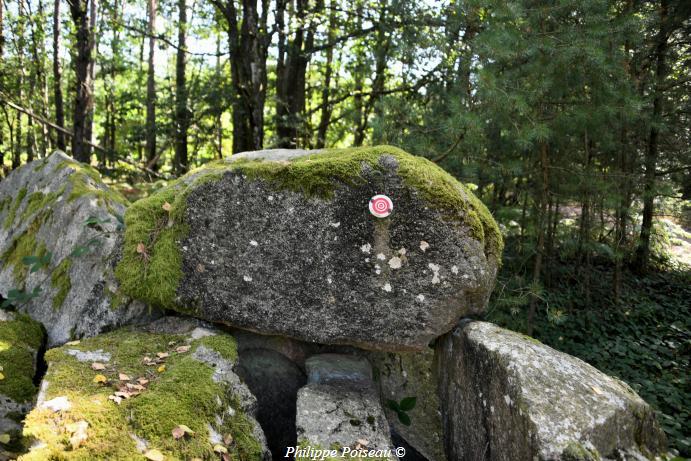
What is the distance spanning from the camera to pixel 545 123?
17.0 ft

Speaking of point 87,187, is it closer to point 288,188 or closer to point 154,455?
point 288,188

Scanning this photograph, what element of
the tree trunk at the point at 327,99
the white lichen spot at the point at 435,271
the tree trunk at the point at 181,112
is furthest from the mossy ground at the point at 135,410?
the tree trunk at the point at 327,99

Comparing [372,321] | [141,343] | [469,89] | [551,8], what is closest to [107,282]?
[141,343]

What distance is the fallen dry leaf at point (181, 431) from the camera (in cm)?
266

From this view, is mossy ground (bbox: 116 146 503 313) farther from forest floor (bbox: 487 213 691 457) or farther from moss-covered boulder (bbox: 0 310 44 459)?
forest floor (bbox: 487 213 691 457)

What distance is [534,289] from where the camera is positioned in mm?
5285

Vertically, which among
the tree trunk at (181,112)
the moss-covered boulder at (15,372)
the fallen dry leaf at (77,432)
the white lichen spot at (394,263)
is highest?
the tree trunk at (181,112)

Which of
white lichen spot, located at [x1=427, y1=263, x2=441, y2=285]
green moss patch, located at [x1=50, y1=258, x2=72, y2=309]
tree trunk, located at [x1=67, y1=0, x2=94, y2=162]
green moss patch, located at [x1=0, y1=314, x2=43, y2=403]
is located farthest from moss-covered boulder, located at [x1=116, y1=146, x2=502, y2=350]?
tree trunk, located at [x1=67, y1=0, x2=94, y2=162]

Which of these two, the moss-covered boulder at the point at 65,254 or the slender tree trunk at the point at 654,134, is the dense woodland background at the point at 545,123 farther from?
the moss-covered boulder at the point at 65,254

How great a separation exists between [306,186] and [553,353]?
2317 mm

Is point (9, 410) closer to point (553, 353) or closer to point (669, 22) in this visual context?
point (553, 353)

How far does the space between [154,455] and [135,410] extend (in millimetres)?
361

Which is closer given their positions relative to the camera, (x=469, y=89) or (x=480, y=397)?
(x=480, y=397)

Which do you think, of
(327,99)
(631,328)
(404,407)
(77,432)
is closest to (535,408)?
(404,407)
